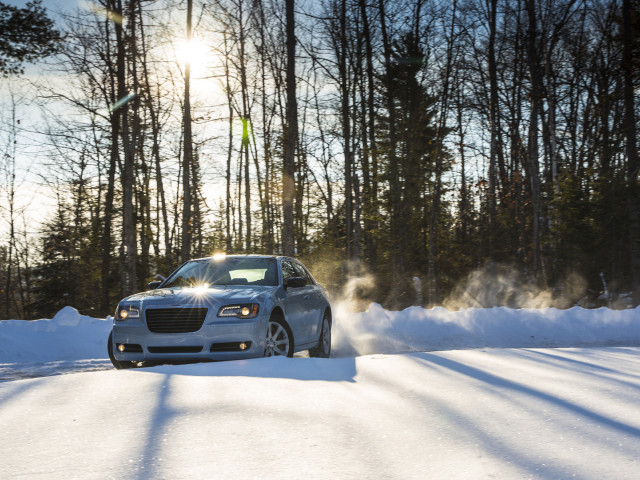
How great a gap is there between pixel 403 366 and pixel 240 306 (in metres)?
2.43

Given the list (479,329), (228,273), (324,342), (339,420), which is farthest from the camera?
(479,329)

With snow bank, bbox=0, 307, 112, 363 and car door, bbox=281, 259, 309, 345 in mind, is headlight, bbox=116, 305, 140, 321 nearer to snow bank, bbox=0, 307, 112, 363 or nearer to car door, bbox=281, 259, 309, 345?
car door, bbox=281, 259, 309, 345

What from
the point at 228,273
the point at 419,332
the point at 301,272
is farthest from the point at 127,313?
the point at 419,332

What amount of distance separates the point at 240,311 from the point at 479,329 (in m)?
6.38

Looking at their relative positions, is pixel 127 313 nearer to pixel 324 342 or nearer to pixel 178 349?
pixel 178 349

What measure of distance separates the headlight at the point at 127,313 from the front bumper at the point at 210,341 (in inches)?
8.1

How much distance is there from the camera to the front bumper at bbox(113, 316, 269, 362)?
7.07m

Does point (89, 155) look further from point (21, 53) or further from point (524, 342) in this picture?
point (524, 342)

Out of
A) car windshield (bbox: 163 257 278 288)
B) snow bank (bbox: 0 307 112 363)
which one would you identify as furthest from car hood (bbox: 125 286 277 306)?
snow bank (bbox: 0 307 112 363)

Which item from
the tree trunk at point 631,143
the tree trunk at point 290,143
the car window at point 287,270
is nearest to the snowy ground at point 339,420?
the car window at point 287,270

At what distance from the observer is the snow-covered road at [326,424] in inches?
116

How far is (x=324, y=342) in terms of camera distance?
32.1 ft

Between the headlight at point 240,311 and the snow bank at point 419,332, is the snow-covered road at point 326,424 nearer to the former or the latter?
the headlight at point 240,311

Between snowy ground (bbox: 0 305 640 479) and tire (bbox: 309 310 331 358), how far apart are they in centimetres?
328
